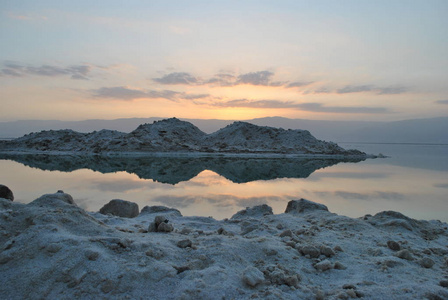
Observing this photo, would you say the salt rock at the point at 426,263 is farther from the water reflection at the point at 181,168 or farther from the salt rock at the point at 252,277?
the water reflection at the point at 181,168

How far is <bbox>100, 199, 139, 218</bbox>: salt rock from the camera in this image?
18.9ft

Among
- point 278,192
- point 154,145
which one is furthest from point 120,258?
point 154,145

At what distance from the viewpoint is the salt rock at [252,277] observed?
262cm

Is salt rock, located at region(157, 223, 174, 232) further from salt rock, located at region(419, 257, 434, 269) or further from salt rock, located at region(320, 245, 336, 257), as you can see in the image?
salt rock, located at region(419, 257, 434, 269)

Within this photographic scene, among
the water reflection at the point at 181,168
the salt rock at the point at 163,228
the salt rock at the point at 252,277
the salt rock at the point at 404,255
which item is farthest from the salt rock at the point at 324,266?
the water reflection at the point at 181,168

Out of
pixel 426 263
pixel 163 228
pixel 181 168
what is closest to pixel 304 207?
pixel 426 263

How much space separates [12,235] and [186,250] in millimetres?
1854

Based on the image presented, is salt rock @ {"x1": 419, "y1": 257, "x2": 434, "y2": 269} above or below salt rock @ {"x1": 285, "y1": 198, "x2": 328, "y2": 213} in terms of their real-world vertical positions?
above

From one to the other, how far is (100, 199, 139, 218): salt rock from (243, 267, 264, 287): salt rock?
12.3 ft

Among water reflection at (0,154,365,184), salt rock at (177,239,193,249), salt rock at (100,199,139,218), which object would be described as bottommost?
water reflection at (0,154,365,184)

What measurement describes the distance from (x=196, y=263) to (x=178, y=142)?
29.9 metres

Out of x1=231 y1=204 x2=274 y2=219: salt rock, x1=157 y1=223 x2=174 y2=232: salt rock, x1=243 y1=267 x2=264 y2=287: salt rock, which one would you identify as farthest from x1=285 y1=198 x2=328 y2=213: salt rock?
x1=243 y1=267 x2=264 y2=287: salt rock

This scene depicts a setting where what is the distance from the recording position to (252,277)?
265 centimetres

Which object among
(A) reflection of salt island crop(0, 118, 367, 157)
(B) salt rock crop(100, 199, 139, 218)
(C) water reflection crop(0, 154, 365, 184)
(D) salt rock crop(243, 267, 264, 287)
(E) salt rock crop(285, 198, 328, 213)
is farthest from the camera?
(A) reflection of salt island crop(0, 118, 367, 157)
